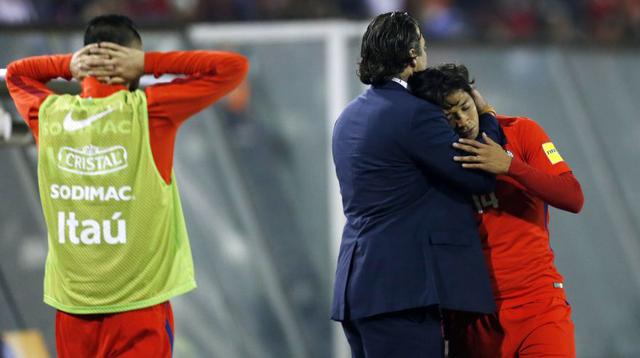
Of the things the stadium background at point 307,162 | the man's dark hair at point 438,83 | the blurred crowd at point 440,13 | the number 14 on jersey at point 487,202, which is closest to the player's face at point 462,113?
the man's dark hair at point 438,83

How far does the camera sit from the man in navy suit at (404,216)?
142 inches

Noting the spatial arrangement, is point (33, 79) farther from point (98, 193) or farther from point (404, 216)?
point (404, 216)

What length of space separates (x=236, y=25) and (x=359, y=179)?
4.48 meters

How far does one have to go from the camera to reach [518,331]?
384cm

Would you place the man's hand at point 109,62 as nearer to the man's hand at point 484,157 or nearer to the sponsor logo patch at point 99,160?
the sponsor logo patch at point 99,160

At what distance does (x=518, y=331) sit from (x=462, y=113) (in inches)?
30.6

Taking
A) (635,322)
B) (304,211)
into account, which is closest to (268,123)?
(304,211)

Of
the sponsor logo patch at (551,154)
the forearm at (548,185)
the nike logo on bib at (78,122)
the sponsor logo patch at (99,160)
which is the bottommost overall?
the forearm at (548,185)

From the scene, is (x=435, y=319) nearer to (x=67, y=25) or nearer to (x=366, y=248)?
(x=366, y=248)

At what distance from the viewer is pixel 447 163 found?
3598 mm

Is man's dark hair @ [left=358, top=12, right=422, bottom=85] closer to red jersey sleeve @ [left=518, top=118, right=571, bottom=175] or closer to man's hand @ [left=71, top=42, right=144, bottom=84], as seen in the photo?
red jersey sleeve @ [left=518, top=118, right=571, bottom=175]

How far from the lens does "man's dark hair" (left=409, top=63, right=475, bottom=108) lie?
146 inches

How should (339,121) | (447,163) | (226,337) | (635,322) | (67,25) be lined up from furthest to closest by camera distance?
(635,322) → (226,337) → (67,25) → (339,121) → (447,163)

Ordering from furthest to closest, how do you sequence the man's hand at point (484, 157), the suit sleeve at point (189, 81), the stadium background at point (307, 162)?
the stadium background at point (307, 162)
the suit sleeve at point (189, 81)
the man's hand at point (484, 157)
